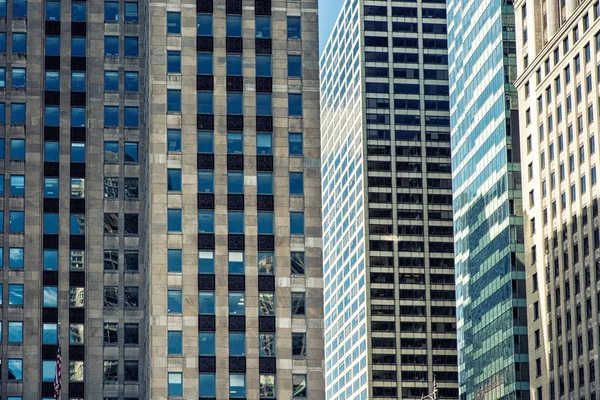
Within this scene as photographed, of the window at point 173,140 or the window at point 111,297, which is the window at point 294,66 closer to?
the window at point 173,140

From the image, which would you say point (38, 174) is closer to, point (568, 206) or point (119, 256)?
point (119, 256)

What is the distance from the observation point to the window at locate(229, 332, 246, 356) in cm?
12356

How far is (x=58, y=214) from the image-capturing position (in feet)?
449

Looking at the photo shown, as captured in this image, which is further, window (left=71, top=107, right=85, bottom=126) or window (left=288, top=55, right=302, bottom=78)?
window (left=71, top=107, right=85, bottom=126)

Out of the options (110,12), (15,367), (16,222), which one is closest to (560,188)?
(110,12)

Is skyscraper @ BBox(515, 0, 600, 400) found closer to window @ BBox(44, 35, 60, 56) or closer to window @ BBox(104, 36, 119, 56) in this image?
window @ BBox(104, 36, 119, 56)

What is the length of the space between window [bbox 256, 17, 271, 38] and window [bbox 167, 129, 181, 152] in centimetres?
1167

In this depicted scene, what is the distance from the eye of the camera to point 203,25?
13138 cm

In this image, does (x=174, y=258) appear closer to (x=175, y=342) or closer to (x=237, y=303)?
(x=237, y=303)

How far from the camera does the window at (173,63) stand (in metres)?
130

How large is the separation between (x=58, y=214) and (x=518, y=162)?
78.8 metres

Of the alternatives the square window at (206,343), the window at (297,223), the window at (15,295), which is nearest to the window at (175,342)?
the square window at (206,343)

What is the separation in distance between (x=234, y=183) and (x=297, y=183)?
555 cm

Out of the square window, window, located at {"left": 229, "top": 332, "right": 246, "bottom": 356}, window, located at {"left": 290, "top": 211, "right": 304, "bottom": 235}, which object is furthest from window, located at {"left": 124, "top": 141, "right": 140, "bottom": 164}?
window, located at {"left": 229, "top": 332, "right": 246, "bottom": 356}
